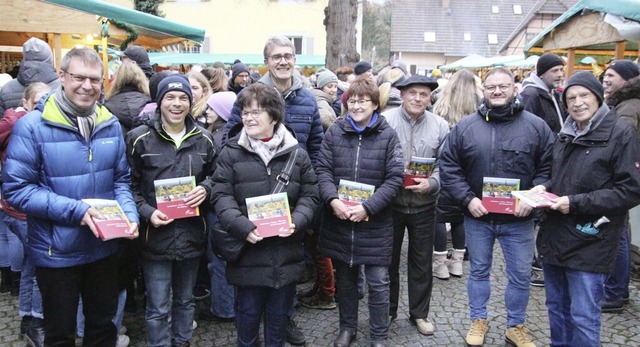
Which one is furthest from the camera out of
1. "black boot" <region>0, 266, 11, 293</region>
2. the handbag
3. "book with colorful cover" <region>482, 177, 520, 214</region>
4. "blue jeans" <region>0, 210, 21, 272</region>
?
"black boot" <region>0, 266, 11, 293</region>

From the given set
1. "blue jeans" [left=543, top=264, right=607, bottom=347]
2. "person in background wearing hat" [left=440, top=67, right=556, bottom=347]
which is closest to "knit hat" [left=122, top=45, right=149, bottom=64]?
"person in background wearing hat" [left=440, top=67, right=556, bottom=347]

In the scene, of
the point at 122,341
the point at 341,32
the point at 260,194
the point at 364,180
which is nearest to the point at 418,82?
the point at 364,180

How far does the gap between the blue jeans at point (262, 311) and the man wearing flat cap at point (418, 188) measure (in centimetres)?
114

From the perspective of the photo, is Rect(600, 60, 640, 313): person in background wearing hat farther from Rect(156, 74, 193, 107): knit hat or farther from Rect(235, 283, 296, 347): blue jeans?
Rect(156, 74, 193, 107): knit hat

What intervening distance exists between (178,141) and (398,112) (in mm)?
1774

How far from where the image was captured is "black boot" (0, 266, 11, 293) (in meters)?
4.87

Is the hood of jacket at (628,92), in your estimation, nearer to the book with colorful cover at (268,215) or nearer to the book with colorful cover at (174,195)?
the book with colorful cover at (268,215)

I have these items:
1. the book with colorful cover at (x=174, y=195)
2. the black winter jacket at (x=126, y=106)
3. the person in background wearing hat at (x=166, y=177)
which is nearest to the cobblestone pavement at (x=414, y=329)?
the person in background wearing hat at (x=166, y=177)

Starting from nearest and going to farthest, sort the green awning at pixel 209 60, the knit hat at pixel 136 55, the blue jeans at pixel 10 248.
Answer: the blue jeans at pixel 10 248 → the knit hat at pixel 136 55 → the green awning at pixel 209 60

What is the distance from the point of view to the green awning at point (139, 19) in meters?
6.62

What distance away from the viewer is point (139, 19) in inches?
312

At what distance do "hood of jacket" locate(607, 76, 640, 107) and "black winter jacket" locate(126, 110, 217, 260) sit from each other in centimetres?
372

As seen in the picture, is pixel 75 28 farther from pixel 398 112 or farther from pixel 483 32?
pixel 483 32

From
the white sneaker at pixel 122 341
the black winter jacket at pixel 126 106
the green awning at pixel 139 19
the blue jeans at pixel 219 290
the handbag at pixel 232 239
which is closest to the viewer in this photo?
the handbag at pixel 232 239
